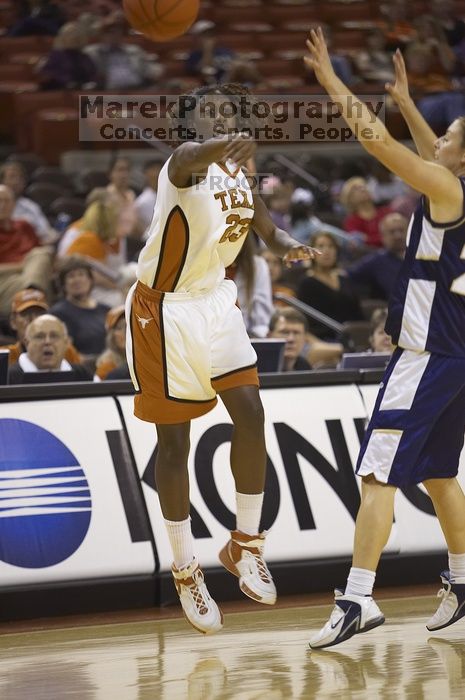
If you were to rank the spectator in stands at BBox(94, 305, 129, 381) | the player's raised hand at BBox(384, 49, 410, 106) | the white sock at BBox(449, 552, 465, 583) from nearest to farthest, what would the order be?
the player's raised hand at BBox(384, 49, 410, 106), the white sock at BBox(449, 552, 465, 583), the spectator in stands at BBox(94, 305, 129, 381)

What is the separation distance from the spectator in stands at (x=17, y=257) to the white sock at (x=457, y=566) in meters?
4.11

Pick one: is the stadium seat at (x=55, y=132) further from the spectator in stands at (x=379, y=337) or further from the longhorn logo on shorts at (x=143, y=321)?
the longhorn logo on shorts at (x=143, y=321)

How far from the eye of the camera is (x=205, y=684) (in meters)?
4.34

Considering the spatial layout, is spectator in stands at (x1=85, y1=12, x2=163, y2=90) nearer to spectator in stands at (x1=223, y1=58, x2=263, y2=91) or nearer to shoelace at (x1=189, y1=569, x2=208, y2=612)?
spectator in stands at (x1=223, y1=58, x2=263, y2=91)

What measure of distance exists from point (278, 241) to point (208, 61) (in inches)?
373

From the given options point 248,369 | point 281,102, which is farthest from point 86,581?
point 281,102

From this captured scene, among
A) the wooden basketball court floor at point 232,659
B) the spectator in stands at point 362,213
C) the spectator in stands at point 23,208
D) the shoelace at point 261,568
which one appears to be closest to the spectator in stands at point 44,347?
the wooden basketball court floor at point 232,659

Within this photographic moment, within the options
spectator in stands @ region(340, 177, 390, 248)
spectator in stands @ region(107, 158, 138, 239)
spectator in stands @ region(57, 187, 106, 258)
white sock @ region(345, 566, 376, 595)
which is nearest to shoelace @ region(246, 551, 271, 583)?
white sock @ region(345, 566, 376, 595)

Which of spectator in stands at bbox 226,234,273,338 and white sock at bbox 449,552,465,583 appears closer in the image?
white sock at bbox 449,552,465,583

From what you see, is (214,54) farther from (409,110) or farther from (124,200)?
(409,110)

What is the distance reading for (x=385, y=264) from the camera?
33.3 feet

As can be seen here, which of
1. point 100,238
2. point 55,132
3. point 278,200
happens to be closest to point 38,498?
point 100,238

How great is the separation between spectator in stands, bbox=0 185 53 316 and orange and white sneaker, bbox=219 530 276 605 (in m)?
3.82

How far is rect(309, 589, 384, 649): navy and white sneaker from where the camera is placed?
15.5ft
